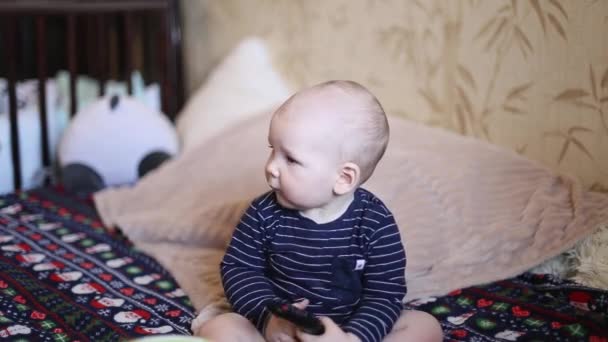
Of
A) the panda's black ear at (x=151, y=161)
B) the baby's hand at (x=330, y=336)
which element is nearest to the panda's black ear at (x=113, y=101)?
the panda's black ear at (x=151, y=161)

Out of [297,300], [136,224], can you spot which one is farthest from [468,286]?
[136,224]

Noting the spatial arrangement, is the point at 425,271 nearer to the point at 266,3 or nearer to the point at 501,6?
the point at 501,6

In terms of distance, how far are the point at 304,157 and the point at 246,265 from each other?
0.21m

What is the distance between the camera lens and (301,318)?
0.89 metres

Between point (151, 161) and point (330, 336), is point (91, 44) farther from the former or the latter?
point (330, 336)

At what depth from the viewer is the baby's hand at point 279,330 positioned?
0.98 metres

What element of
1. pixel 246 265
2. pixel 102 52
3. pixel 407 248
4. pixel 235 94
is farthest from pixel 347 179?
pixel 102 52

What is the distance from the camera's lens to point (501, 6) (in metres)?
1.46

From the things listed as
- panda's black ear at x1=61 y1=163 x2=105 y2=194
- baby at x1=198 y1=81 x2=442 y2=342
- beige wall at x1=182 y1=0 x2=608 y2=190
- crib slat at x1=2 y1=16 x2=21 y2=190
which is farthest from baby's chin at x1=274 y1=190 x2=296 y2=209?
crib slat at x1=2 y1=16 x2=21 y2=190

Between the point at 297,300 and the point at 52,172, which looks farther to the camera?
the point at 52,172

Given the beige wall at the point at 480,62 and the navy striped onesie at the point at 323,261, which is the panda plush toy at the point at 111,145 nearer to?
the beige wall at the point at 480,62

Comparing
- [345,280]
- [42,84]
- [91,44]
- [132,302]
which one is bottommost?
[132,302]

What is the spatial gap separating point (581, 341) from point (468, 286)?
253 mm

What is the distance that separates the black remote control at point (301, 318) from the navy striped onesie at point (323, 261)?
12cm
